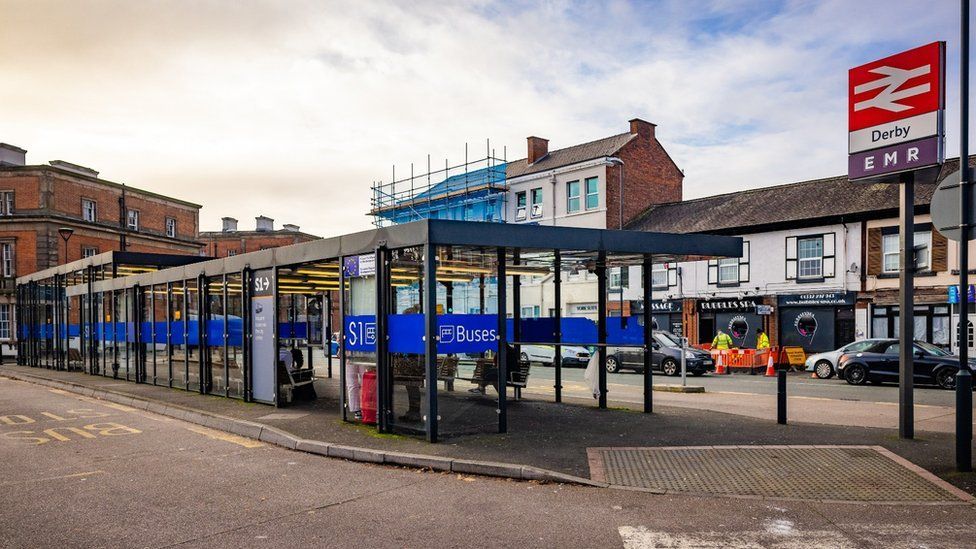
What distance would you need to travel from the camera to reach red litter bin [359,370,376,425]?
434 inches

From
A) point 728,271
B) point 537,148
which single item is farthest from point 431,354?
point 537,148

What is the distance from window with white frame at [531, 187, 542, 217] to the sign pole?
118 ft

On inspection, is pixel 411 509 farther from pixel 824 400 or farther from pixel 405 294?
pixel 824 400

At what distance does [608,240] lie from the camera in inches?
Answer: 436

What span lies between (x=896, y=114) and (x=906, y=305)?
2.66m

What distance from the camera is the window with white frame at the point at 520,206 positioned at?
4525 centimetres

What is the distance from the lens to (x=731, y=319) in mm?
34375

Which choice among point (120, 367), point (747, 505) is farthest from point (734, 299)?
point (747, 505)

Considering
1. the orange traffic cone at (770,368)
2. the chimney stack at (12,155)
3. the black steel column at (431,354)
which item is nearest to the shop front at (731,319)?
the orange traffic cone at (770,368)

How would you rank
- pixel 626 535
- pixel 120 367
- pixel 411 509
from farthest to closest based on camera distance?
pixel 120 367
pixel 411 509
pixel 626 535

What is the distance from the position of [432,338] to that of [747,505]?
4.53 metres

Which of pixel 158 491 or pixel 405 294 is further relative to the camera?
pixel 405 294

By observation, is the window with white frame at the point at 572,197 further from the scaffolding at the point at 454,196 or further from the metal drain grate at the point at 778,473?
the metal drain grate at the point at 778,473

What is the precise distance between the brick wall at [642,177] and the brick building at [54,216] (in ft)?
102
